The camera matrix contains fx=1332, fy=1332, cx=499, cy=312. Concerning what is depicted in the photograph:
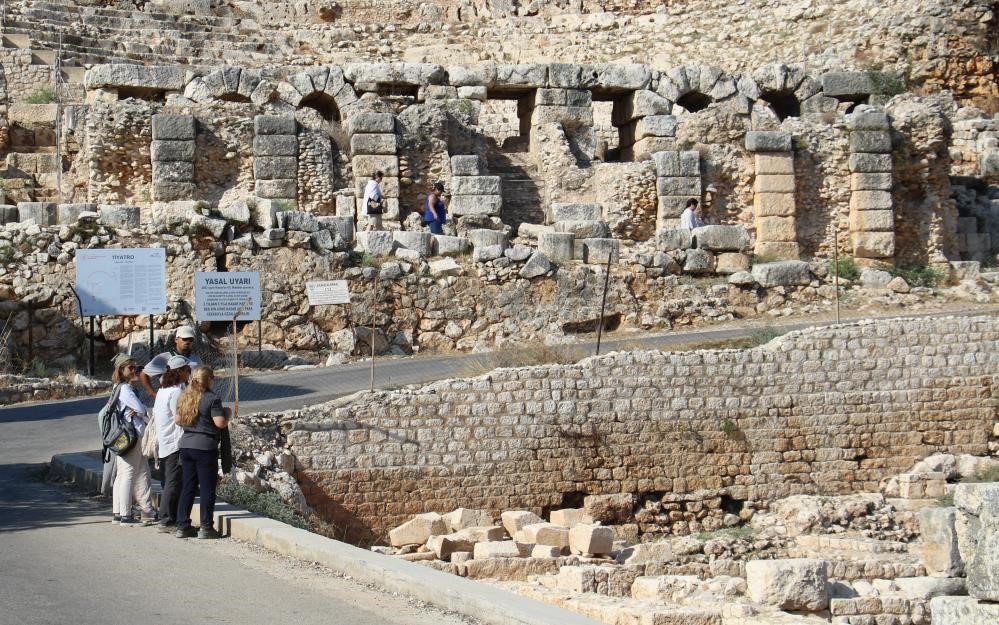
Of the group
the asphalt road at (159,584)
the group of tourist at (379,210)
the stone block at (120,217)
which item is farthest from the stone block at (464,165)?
the asphalt road at (159,584)

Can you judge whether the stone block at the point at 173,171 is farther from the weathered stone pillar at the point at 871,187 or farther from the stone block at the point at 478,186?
the weathered stone pillar at the point at 871,187

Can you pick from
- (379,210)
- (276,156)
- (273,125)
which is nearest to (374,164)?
(379,210)

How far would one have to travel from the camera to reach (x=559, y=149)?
22.6m

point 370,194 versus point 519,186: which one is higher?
point 519,186

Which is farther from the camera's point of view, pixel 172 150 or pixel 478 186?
pixel 478 186

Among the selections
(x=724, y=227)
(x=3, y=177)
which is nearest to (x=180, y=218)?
(x=3, y=177)

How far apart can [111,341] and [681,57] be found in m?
16.9

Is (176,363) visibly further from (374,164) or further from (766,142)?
(766,142)

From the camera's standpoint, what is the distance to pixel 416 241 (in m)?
19.3

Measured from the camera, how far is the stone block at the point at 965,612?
6047 millimetres

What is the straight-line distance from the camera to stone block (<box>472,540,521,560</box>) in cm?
1113

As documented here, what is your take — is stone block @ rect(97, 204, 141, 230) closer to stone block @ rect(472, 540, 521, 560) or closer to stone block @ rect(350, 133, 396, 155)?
stone block @ rect(350, 133, 396, 155)

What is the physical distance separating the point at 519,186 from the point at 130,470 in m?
13.7

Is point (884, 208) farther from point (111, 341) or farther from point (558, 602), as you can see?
point (558, 602)
